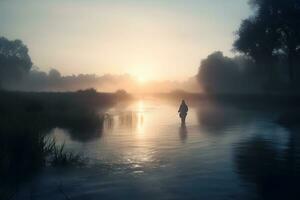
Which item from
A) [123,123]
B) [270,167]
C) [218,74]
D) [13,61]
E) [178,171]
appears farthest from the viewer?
[13,61]

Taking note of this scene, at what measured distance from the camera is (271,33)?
54.3 metres

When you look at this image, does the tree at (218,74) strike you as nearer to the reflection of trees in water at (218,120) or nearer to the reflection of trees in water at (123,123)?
the reflection of trees in water at (218,120)

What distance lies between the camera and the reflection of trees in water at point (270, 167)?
1111 centimetres

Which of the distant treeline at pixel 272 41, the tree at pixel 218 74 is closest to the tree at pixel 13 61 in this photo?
the tree at pixel 218 74

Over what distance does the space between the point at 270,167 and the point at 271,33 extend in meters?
43.1

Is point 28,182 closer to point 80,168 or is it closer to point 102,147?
point 80,168

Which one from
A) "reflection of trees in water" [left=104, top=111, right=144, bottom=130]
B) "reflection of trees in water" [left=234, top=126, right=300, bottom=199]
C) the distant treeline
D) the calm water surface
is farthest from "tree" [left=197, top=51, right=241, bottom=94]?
"reflection of trees in water" [left=234, top=126, right=300, bottom=199]

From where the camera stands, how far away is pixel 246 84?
254ft

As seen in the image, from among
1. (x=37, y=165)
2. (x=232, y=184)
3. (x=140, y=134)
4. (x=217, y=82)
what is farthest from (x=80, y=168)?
(x=217, y=82)

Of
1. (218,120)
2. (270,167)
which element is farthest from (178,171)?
(218,120)

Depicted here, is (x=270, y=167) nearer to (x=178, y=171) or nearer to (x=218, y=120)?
(x=178, y=171)

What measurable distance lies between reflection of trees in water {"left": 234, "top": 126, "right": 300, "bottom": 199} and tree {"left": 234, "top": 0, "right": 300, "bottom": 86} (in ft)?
118

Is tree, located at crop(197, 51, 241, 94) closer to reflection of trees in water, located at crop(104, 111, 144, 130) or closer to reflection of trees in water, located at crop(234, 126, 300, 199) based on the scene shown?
reflection of trees in water, located at crop(104, 111, 144, 130)

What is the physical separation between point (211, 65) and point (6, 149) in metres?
79.8
